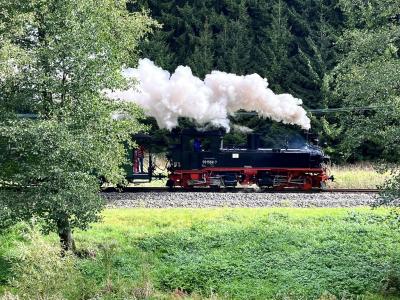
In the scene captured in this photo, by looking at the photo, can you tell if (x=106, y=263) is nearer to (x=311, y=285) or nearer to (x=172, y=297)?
(x=172, y=297)

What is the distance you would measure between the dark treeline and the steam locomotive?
41.8 feet

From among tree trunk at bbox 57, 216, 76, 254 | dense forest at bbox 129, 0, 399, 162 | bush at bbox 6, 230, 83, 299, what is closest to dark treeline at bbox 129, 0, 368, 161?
dense forest at bbox 129, 0, 399, 162

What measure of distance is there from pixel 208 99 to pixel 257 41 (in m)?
20.6

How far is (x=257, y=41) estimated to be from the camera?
4412 centimetres

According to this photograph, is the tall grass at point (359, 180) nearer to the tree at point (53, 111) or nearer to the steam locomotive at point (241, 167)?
the steam locomotive at point (241, 167)

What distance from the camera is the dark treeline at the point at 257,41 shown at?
39906 millimetres

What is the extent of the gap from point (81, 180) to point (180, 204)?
244 inches

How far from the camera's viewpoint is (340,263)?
1452cm

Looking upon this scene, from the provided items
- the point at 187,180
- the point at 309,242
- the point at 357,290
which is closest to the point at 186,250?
the point at 309,242

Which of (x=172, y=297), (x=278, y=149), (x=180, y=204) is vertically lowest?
(x=172, y=297)

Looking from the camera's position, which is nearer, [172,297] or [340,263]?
[172,297]

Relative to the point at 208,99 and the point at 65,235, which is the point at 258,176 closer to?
the point at 208,99

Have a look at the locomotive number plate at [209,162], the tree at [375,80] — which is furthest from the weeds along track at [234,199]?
the tree at [375,80]

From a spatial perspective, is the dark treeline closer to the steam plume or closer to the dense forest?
the dense forest
